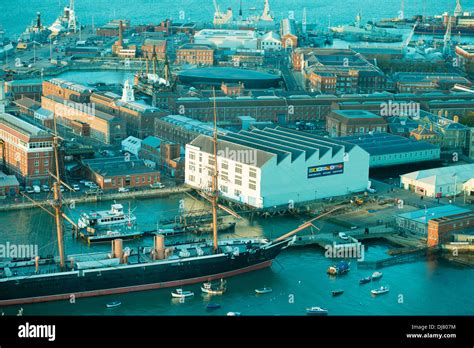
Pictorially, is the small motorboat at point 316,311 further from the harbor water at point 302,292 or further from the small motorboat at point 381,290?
the small motorboat at point 381,290

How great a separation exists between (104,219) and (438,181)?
22.5ft

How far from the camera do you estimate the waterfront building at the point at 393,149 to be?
20.2 m

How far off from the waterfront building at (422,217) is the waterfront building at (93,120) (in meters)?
8.94

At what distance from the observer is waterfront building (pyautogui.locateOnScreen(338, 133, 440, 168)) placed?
20.2 metres

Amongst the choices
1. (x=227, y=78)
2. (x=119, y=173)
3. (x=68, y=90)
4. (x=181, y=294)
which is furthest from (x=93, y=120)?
(x=181, y=294)

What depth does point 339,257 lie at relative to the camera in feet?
46.2

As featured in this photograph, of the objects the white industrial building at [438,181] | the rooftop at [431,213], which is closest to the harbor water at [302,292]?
the rooftop at [431,213]

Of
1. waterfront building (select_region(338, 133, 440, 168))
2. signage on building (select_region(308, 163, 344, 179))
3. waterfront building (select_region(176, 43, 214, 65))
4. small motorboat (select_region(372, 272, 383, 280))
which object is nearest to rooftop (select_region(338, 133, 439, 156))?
waterfront building (select_region(338, 133, 440, 168))

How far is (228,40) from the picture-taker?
4097cm

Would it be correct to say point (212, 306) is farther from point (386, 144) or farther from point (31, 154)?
point (386, 144)

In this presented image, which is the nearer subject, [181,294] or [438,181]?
[181,294]

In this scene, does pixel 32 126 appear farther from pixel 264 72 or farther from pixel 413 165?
pixel 264 72
